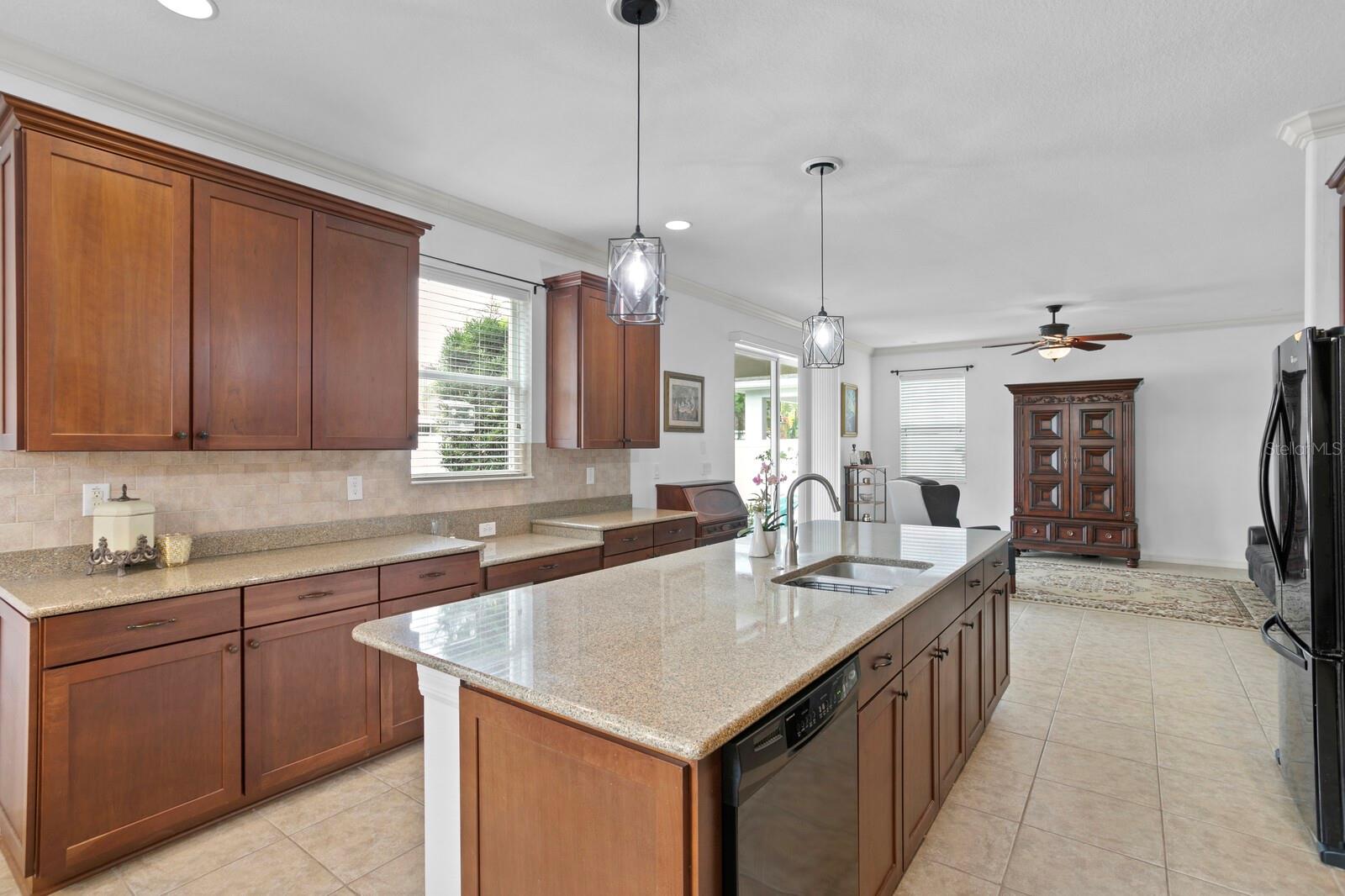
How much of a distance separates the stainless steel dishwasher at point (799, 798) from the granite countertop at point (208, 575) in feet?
6.50

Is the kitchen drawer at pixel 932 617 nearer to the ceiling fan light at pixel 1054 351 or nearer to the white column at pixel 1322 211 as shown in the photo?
the white column at pixel 1322 211

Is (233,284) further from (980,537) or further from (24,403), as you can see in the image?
(980,537)

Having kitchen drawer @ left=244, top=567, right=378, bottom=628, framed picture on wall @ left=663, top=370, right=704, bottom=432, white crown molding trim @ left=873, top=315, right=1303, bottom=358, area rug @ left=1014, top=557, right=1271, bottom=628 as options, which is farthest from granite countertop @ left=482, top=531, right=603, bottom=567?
white crown molding trim @ left=873, top=315, right=1303, bottom=358

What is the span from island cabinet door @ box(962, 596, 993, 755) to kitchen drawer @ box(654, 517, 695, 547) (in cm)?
194

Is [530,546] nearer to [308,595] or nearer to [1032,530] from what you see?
[308,595]

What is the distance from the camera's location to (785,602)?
1.99m

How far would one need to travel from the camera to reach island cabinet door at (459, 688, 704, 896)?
114cm

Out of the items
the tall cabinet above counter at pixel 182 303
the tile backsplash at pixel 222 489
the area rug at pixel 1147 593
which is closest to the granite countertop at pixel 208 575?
the tile backsplash at pixel 222 489

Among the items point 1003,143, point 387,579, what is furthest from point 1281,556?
point 387,579

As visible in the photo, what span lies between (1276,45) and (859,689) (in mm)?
2564

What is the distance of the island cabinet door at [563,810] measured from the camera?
1138 millimetres

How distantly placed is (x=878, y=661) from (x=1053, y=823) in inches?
53.7

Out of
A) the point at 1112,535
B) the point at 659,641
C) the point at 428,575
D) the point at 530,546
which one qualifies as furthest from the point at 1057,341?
the point at 659,641

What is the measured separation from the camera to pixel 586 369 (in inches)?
162
